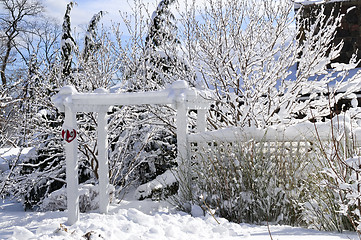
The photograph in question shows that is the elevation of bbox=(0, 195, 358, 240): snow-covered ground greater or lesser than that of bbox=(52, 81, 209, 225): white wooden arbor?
lesser

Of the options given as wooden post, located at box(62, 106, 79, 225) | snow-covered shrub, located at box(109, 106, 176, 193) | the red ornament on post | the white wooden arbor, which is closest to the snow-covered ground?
wooden post, located at box(62, 106, 79, 225)

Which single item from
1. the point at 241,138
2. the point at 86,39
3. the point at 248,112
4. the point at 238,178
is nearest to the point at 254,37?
the point at 248,112

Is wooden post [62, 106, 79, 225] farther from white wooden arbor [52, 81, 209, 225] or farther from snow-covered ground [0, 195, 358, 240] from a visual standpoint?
snow-covered ground [0, 195, 358, 240]

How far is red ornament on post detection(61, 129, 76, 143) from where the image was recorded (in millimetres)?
4766

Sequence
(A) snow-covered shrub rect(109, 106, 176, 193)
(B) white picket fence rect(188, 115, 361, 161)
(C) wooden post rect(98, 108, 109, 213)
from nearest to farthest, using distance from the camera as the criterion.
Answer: (B) white picket fence rect(188, 115, 361, 161)
(C) wooden post rect(98, 108, 109, 213)
(A) snow-covered shrub rect(109, 106, 176, 193)

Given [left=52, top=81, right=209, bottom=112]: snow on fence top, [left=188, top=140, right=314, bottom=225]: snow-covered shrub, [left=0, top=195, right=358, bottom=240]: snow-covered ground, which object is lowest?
[left=0, top=195, right=358, bottom=240]: snow-covered ground

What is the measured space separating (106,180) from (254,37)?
3.26m

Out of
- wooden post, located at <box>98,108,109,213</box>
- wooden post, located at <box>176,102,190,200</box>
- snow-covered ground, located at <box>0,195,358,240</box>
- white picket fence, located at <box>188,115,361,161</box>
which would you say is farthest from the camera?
wooden post, located at <box>98,108,109,213</box>

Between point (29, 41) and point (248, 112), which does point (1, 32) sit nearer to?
point (29, 41)

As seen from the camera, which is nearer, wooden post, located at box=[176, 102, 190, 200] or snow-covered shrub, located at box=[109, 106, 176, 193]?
wooden post, located at box=[176, 102, 190, 200]

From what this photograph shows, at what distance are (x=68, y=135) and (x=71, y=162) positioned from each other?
14.1 inches

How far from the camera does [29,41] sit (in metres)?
18.5

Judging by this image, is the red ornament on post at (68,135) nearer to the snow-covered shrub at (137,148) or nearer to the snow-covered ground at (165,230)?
the snow-covered ground at (165,230)

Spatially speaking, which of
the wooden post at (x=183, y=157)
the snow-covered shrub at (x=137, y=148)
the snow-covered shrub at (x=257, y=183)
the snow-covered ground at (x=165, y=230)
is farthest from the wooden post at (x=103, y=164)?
the snow-covered shrub at (x=257, y=183)
